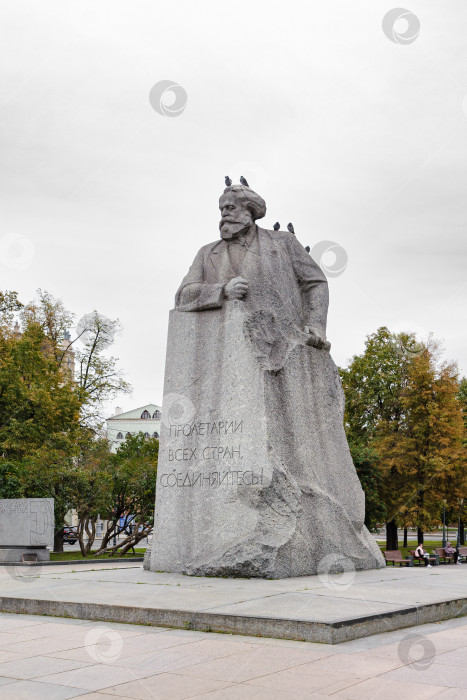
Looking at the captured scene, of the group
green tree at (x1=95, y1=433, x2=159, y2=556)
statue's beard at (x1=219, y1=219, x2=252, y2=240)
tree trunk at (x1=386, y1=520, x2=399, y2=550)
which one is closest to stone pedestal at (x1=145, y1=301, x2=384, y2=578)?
statue's beard at (x1=219, y1=219, x2=252, y2=240)

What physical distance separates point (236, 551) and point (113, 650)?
144 inches

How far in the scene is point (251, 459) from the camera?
983 cm

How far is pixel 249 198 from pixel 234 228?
53 centimetres

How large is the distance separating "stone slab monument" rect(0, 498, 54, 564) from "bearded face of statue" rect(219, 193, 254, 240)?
39.8 ft

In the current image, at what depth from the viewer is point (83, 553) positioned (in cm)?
2698

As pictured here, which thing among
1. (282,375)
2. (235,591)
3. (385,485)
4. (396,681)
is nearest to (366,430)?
(385,485)

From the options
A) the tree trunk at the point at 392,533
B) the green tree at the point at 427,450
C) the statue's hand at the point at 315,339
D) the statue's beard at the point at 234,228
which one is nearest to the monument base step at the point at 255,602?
the statue's hand at the point at 315,339

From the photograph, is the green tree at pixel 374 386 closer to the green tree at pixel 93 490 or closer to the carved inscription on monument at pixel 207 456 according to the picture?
the green tree at pixel 93 490

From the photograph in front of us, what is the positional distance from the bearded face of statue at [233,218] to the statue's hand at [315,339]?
1748mm

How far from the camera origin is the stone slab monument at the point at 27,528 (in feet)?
68.7

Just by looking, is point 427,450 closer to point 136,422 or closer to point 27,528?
point 27,528

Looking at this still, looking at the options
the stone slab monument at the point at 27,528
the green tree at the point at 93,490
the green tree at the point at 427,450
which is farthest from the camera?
the green tree at the point at 427,450

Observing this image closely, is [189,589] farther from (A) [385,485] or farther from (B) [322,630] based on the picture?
(A) [385,485]

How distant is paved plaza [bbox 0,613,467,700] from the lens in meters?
4.57
